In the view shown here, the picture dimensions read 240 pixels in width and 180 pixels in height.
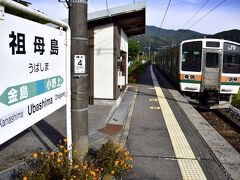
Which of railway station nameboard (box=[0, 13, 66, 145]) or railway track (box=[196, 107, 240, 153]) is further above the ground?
railway station nameboard (box=[0, 13, 66, 145])

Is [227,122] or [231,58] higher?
[231,58]

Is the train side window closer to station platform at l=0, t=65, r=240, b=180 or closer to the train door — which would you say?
the train door

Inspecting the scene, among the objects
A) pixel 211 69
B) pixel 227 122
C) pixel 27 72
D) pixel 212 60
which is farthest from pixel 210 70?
pixel 27 72

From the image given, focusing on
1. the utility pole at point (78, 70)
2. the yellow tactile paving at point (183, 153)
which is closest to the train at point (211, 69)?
the yellow tactile paving at point (183, 153)

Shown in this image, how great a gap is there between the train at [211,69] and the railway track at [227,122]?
462 mm

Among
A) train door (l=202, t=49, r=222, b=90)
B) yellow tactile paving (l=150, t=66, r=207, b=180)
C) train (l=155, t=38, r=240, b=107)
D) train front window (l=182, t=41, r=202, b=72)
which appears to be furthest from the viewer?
train front window (l=182, t=41, r=202, b=72)

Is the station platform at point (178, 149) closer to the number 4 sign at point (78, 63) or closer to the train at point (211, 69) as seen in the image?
the number 4 sign at point (78, 63)

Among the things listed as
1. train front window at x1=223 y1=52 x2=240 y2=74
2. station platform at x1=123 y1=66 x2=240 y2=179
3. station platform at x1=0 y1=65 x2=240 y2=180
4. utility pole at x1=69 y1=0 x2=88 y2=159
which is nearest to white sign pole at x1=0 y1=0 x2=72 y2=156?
utility pole at x1=69 y1=0 x2=88 y2=159

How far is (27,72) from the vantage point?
2605 millimetres

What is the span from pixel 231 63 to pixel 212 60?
792 mm

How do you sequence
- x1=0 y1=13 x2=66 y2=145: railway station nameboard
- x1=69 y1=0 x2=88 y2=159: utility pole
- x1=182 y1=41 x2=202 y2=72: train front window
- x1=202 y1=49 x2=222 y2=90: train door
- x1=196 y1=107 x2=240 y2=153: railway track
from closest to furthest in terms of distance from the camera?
x1=0 y1=13 x2=66 y2=145: railway station nameboard < x1=69 y1=0 x2=88 y2=159: utility pole < x1=196 y1=107 x2=240 y2=153: railway track < x1=202 y1=49 x2=222 y2=90: train door < x1=182 y1=41 x2=202 y2=72: train front window

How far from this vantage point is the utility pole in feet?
11.6

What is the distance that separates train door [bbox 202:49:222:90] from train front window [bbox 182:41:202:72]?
25cm

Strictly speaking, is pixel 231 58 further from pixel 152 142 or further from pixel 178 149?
pixel 178 149
